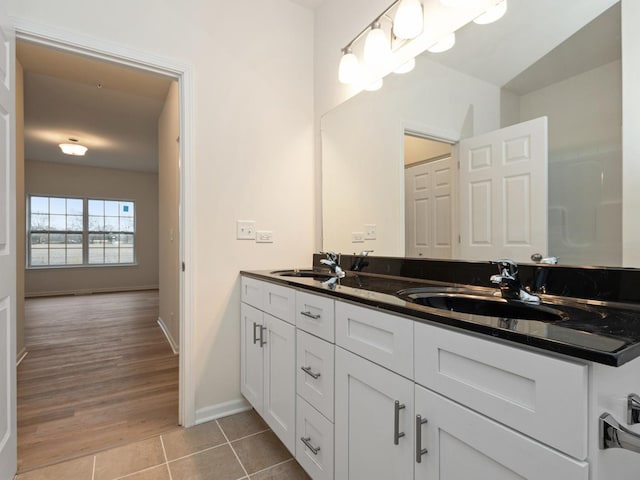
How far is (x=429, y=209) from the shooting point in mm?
1649

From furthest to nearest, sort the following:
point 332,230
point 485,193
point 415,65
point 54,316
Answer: point 54,316
point 332,230
point 415,65
point 485,193

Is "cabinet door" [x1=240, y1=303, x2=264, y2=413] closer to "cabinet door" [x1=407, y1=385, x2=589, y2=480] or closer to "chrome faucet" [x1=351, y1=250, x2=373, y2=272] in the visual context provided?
"chrome faucet" [x1=351, y1=250, x2=373, y2=272]

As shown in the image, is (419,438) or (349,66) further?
(349,66)

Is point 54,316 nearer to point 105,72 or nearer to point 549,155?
point 105,72

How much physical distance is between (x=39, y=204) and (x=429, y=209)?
768 cm

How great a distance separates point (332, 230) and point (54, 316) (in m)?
4.62

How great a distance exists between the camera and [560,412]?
0.59 meters

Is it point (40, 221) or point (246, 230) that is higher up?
point (40, 221)

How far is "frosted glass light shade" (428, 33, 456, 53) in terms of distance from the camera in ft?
5.01

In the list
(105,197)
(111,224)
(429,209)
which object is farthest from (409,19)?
(111,224)

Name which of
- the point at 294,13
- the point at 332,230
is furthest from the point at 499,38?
the point at 294,13

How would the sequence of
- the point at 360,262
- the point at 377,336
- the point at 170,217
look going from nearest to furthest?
the point at 377,336, the point at 360,262, the point at 170,217

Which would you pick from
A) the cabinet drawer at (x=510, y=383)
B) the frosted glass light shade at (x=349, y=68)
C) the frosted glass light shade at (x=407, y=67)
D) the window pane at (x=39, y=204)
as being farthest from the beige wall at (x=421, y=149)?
the window pane at (x=39, y=204)

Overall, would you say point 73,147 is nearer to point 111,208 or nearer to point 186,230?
point 111,208
